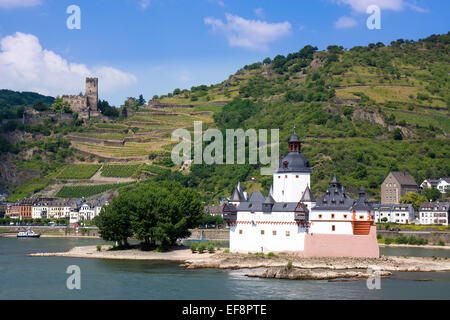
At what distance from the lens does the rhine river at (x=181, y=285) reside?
5025cm

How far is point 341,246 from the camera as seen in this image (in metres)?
64.9

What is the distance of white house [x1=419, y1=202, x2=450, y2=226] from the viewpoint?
11575cm

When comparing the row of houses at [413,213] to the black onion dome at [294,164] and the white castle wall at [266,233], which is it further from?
the white castle wall at [266,233]

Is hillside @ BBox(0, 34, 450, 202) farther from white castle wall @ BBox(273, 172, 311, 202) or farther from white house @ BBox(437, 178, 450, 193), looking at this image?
white castle wall @ BBox(273, 172, 311, 202)

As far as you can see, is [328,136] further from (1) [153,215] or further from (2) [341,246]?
(2) [341,246]

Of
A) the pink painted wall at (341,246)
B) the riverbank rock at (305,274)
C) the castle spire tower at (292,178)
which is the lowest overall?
the riverbank rock at (305,274)

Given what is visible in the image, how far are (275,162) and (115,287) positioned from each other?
8944cm

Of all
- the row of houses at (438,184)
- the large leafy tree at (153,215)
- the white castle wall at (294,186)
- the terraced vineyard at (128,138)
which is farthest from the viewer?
the terraced vineyard at (128,138)

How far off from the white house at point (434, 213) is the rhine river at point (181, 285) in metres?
55.2

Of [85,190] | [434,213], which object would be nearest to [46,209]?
[85,190]

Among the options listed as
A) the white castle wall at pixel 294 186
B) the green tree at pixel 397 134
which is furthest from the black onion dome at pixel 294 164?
the green tree at pixel 397 134

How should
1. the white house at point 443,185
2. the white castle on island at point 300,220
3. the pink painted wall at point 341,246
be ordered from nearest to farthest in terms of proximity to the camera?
the pink painted wall at point 341,246 < the white castle on island at point 300,220 < the white house at point 443,185

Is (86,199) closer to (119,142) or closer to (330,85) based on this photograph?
(119,142)

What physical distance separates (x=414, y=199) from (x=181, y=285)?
77321mm
